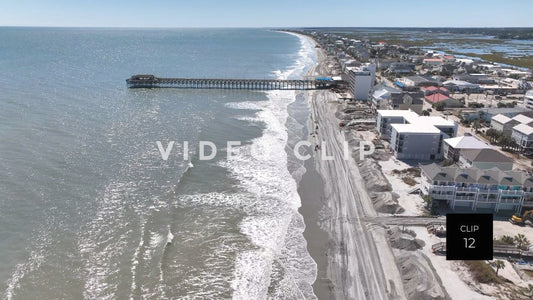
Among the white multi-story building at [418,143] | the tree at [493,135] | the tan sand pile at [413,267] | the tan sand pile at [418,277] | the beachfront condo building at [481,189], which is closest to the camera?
the tan sand pile at [418,277]

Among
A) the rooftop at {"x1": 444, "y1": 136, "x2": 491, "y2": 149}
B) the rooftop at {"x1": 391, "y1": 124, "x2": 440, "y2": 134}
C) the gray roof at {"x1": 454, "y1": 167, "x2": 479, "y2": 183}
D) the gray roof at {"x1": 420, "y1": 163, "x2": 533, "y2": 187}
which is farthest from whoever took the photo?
the rooftop at {"x1": 391, "y1": 124, "x2": 440, "y2": 134}

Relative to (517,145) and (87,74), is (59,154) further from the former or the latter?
(87,74)

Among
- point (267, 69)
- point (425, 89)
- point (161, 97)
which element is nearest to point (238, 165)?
point (161, 97)

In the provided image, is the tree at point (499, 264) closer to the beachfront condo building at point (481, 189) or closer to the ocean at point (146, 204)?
the beachfront condo building at point (481, 189)

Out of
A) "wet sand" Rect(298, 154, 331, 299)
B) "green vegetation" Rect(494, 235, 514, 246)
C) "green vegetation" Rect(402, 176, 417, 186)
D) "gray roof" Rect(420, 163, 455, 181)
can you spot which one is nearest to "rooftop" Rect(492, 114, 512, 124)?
"green vegetation" Rect(402, 176, 417, 186)

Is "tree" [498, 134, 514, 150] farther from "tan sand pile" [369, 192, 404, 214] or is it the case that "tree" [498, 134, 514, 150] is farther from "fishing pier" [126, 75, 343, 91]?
"fishing pier" [126, 75, 343, 91]

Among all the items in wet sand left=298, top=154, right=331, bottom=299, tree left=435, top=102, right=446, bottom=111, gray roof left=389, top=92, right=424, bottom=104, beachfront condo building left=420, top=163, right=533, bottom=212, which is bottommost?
wet sand left=298, top=154, right=331, bottom=299

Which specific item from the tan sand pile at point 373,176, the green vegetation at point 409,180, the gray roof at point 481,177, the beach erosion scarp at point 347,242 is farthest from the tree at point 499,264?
the green vegetation at point 409,180
